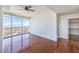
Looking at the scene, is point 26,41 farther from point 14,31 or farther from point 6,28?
point 6,28

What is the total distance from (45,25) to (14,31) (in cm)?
88

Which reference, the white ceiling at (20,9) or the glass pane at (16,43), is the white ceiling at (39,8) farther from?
the glass pane at (16,43)

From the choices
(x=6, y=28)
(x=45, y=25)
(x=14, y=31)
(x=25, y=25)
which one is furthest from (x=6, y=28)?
(x=45, y=25)

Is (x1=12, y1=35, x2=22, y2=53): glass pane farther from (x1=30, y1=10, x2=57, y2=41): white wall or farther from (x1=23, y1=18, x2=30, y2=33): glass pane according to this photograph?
(x1=30, y1=10, x2=57, y2=41): white wall

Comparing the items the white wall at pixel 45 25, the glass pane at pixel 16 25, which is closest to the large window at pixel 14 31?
the glass pane at pixel 16 25

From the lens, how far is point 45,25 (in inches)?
95.3

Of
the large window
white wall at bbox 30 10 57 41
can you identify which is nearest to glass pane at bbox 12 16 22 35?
the large window

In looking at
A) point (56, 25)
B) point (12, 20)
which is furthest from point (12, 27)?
point (56, 25)

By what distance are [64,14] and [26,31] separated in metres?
1.02

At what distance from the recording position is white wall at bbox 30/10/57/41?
218 cm

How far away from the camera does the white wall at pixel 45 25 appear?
85.9 inches

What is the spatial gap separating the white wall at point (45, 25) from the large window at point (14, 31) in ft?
0.78

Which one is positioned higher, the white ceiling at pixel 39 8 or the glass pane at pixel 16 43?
the white ceiling at pixel 39 8

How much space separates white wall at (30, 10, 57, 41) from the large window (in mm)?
237
